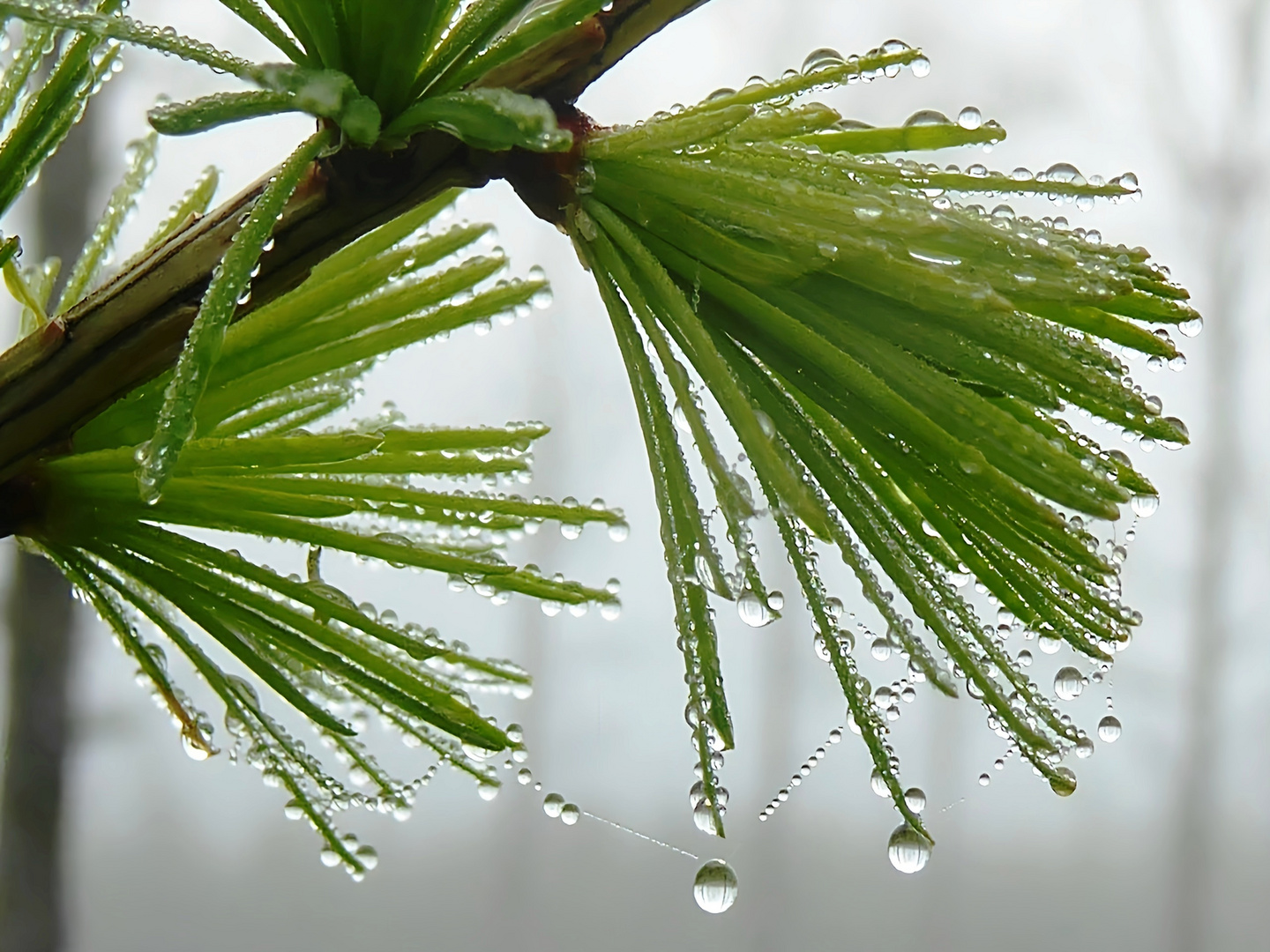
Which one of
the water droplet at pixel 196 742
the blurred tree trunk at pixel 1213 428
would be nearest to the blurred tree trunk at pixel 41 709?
the water droplet at pixel 196 742

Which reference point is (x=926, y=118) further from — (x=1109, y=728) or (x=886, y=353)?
(x=1109, y=728)

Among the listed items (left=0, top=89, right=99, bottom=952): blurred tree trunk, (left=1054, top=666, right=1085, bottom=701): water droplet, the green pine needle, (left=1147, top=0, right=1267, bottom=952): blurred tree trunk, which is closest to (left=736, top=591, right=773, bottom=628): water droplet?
the green pine needle

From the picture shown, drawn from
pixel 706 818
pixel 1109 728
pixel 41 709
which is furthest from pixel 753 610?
pixel 41 709

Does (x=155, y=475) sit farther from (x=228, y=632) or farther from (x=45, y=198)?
(x=45, y=198)

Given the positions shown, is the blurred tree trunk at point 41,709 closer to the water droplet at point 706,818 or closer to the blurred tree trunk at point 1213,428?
the water droplet at point 706,818

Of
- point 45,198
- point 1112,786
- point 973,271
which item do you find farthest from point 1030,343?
point 1112,786

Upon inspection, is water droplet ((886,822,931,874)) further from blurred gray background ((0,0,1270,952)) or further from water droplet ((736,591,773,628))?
blurred gray background ((0,0,1270,952))
